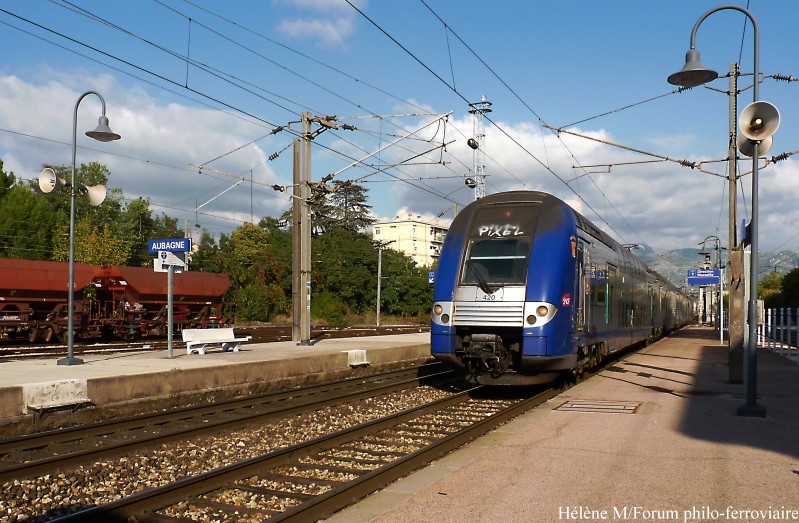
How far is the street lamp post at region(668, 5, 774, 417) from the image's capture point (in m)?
10.3

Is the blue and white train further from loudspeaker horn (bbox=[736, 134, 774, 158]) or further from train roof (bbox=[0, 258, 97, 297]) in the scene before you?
train roof (bbox=[0, 258, 97, 297])

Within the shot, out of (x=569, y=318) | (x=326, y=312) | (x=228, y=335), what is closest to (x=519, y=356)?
(x=569, y=318)

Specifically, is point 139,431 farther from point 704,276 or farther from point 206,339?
point 704,276

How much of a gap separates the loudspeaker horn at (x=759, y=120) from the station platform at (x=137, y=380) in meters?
10.1

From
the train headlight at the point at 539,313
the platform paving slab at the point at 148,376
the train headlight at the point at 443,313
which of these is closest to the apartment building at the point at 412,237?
the platform paving slab at the point at 148,376

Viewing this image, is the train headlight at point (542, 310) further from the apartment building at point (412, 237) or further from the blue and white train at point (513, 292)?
the apartment building at point (412, 237)

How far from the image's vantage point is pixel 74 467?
25.2ft

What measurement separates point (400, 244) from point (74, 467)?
376 feet

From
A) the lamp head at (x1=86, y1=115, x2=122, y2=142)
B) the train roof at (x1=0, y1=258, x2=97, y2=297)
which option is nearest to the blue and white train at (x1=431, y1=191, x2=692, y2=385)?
the lamp head at (x1=86, y1=115, x2=122, y2=142)

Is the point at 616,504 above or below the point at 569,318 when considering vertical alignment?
below

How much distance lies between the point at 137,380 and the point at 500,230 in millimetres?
6768

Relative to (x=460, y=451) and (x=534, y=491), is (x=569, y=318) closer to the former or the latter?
(x=460, y=451)

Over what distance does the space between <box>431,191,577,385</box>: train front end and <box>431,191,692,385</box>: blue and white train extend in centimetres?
2

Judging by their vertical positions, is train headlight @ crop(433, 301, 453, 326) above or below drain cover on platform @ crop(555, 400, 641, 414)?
above
